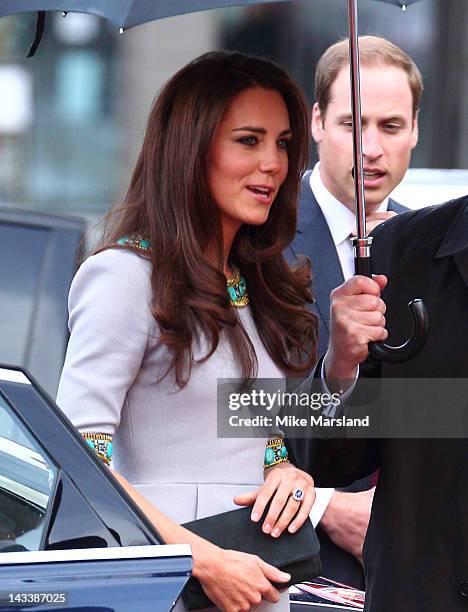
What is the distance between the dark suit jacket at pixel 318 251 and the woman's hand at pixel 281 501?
928mm

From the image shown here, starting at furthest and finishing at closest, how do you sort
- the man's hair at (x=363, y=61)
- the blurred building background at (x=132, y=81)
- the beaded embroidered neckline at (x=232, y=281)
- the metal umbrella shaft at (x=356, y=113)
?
the blurred building background at (x=132, y=81) < the man's hair at (x=363, y=61) < the beaded embroidered neckline at (x=232, y=281) < the metal umbrella shaft at (x=356, y=113)

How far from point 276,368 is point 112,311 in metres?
0.40

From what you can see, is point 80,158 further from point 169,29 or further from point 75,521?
point 75,521

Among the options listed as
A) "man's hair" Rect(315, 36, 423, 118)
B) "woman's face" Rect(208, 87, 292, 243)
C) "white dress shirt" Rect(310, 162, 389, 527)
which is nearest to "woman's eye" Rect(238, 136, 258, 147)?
"woman's face" Rect(208, 87, 292, 243)

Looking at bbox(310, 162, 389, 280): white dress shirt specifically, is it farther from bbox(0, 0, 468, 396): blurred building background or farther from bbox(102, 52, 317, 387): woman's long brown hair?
bbox(0, 0, 468, 396): blurred building background

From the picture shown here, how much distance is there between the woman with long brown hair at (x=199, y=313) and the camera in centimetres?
248

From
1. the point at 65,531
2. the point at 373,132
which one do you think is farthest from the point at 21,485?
the point at 373,132

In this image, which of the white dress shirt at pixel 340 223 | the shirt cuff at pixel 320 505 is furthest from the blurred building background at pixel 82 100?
the shirt cuff at pixel 320 505

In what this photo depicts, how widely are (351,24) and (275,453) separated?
857mm

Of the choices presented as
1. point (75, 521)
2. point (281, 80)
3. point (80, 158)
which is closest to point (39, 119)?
point (80, 158)

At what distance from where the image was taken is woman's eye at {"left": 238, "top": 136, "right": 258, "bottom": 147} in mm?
2727

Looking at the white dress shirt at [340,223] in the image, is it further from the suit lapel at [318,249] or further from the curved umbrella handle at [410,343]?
the curved umbrella handle at [410,343]

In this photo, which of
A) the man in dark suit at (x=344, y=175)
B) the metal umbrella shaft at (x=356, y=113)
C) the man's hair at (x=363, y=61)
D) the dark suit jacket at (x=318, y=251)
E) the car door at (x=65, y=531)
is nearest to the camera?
the car door at (x=65, y=531)

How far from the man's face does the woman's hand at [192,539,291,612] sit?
1566 millimetres
